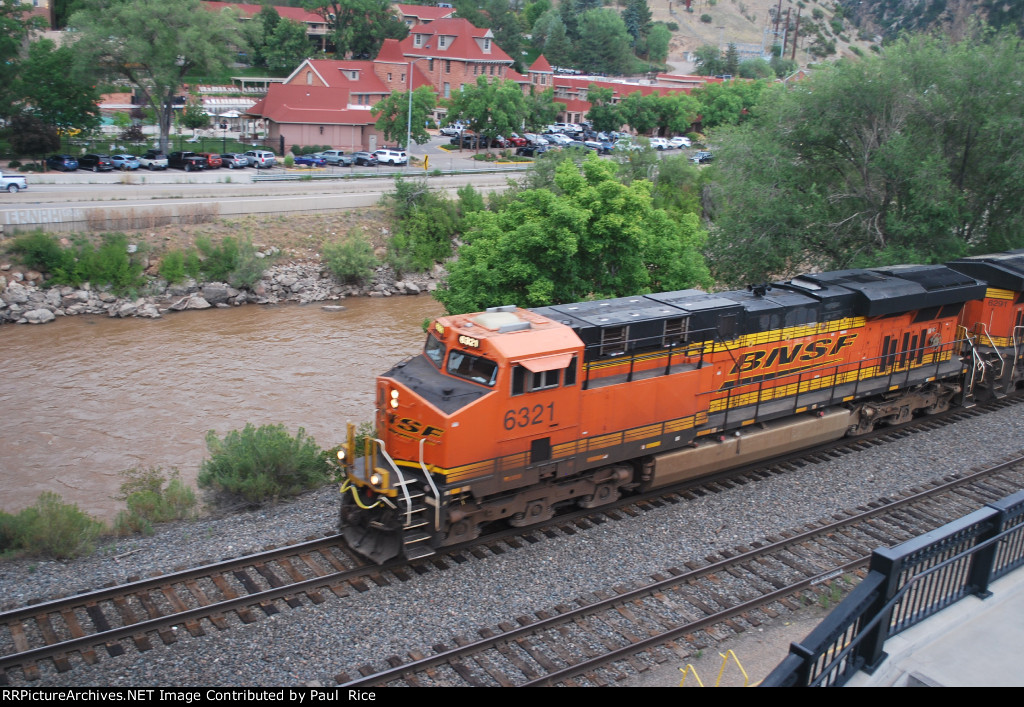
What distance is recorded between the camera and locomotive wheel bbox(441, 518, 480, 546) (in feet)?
43.0

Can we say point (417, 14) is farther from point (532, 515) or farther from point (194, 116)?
point (532, 515)

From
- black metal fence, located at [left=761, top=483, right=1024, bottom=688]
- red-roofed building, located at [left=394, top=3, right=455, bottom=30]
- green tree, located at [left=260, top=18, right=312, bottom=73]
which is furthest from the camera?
red-roofed building, located at [left=394, top=3, right=455, bottom=30]

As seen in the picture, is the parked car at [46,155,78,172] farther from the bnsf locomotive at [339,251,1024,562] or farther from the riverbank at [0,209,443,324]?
the bnsf locomotive at [339,251,1024,562]

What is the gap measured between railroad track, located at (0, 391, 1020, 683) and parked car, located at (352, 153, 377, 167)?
4794cm

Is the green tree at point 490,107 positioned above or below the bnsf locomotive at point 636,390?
above

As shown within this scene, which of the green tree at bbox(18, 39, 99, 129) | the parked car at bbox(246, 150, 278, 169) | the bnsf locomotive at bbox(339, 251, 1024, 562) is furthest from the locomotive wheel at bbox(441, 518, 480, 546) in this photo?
the green tree at bbox(18, 39, 99, 129)

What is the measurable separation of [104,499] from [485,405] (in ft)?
38.3

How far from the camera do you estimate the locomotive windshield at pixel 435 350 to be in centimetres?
1352

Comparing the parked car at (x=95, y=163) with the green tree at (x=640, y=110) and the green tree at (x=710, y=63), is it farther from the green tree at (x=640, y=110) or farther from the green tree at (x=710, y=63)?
the green tree at (x=710, y=63)

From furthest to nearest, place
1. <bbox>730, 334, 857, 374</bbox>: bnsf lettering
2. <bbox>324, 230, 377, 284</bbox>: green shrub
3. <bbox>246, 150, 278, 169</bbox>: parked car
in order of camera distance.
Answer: <bbox>246, 150, 278, 169</bbox>: parked car, <bbox>324, 230, 377, 284</bbox>: green shrub, <bbox>730, 334, 857, 374</bbox>: bnsf lettering

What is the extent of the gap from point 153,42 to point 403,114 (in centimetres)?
1730

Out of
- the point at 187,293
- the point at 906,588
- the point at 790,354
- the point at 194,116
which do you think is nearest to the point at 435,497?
the point at 906,588

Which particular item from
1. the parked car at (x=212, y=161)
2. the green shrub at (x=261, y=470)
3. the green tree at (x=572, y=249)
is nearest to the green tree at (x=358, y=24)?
the parked car at (x=212, y=161)

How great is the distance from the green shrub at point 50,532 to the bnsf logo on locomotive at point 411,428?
542cm
